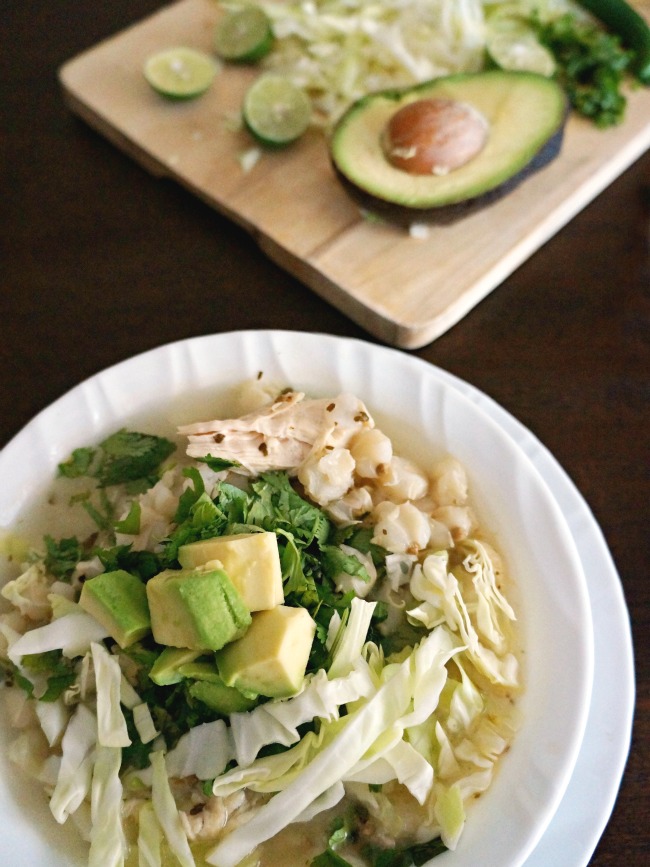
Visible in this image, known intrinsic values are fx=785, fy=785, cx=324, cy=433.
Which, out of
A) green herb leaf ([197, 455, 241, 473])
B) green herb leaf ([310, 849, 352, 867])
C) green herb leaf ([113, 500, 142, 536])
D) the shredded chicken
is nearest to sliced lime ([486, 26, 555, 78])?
the shredded chicken

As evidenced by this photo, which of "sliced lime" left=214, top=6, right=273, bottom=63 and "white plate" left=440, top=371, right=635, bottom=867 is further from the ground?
"sliced lime" left=214, top=6, right=273, bottom=63

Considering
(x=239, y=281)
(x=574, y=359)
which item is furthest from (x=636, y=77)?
(x=239, y=281)

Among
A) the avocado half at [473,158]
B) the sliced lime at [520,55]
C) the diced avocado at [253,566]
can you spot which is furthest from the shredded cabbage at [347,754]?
the sliced lime at [520,55]

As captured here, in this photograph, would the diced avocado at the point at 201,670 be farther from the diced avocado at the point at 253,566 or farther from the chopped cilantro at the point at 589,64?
the chopped cilantro at the point at 589,64

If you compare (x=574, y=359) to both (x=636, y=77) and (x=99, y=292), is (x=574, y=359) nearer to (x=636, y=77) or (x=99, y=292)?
(x=636, y=77)

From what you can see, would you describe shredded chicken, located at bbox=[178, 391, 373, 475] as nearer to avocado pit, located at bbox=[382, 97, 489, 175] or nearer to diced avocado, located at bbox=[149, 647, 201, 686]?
diced avocado, located at bbox=[149, 647, 201, 686]

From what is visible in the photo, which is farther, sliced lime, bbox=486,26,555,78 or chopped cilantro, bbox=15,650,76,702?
sliced lime, bbox=486,26,555,78
